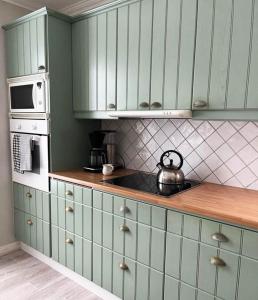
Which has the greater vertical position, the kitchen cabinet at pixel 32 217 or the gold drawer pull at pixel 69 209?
the gold drawer pull at pixel 69 209

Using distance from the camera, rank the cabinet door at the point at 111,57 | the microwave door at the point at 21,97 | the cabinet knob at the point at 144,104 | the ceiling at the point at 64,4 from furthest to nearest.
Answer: the ceiling at the point at 64,4, the microwave door at the point at 21,97, the cabinet door at the point at 111,57, the cabinet knob at the point at 144,104

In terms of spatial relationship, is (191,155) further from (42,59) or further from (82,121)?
(42,59)

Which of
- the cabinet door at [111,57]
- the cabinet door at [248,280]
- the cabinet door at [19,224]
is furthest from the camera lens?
the cabinet door at [19,224]

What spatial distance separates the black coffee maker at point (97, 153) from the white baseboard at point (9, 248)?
123 centimetres

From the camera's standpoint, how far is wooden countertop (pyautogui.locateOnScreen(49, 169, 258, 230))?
1259mm

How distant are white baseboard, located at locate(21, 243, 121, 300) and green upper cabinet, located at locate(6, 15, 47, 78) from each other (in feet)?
5.65

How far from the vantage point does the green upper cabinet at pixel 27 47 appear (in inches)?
82.7

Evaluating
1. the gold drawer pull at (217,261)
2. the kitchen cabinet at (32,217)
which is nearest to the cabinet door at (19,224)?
the kitchen cabinet at (32,217)

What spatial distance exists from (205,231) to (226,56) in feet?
3.23

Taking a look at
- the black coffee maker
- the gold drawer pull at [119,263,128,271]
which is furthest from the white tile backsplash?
the gold drawer pull at [119,263,128,271]

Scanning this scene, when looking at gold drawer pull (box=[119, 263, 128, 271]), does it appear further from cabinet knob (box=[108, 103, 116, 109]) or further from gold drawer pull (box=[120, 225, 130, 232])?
cabinet knob (box=[108, 103, 116, 109])

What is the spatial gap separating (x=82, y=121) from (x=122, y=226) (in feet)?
3.72

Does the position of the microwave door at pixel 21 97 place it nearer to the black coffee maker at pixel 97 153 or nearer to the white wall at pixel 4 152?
the white wall at pixel 4 152

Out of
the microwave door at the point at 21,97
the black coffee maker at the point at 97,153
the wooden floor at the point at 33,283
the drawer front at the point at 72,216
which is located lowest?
the wooden floor at the point at 33,283
